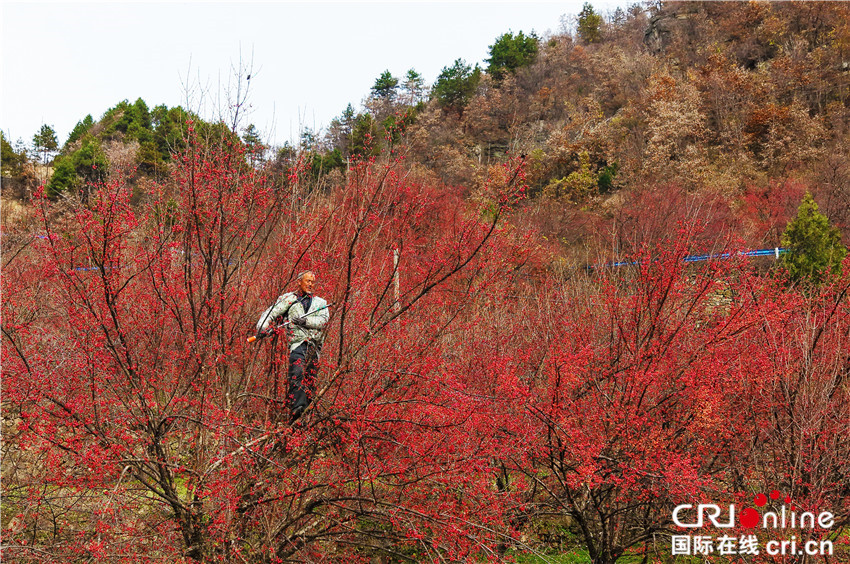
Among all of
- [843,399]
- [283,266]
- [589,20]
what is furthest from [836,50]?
[283,266]

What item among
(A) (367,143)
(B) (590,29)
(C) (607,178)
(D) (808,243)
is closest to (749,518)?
(A) (367,143)

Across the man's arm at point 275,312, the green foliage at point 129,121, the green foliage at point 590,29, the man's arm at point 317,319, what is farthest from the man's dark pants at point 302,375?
the green foliage at point 590,29

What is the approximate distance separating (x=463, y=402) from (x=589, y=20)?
48.2m

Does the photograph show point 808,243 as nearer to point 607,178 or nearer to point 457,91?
point 607,178

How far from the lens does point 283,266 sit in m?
5.32

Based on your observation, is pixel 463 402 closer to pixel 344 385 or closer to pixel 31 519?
pixel 344 385

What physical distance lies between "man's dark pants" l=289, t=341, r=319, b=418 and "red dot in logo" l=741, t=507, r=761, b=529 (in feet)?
11.7

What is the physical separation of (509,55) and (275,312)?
40.8 meters

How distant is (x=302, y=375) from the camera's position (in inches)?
176

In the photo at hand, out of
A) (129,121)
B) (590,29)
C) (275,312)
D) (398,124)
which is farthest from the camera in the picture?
(590,29)

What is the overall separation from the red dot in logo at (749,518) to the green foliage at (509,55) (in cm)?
3855

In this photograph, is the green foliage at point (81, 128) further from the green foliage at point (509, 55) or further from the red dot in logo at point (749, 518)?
the red dot in logo at point (749, 518)
